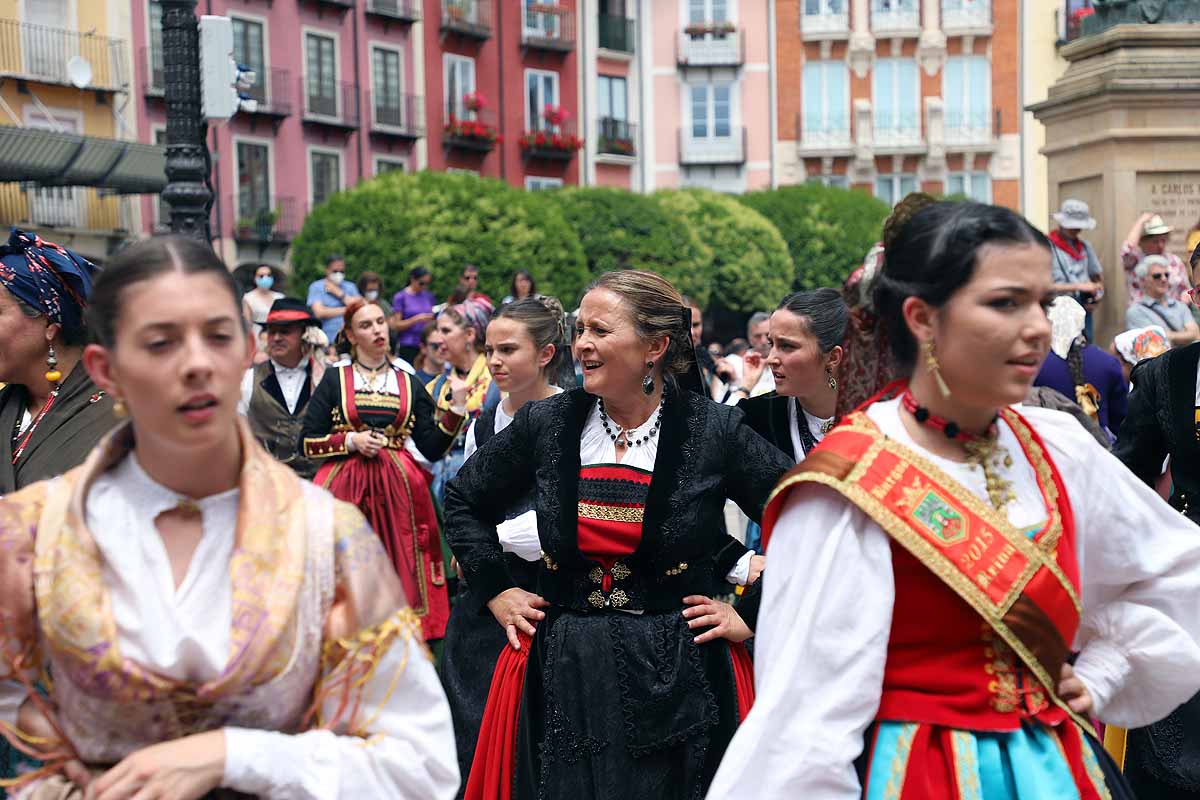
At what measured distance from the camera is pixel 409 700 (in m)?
3.00

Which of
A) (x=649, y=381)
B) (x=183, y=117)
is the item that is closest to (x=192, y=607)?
(x=649, y=381)

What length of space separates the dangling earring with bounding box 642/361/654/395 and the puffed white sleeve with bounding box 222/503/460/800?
7.83 feet

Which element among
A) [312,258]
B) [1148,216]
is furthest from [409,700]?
Result: [312,258]

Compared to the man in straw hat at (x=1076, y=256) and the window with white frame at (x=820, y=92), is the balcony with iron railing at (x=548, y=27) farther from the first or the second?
the man in straw hat at (x=1076, y=256)

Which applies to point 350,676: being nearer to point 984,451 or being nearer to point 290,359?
point 984,451

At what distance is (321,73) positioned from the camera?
39.8 meters

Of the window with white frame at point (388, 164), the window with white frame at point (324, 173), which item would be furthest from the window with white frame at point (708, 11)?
the window with white frame at point (324, 173)

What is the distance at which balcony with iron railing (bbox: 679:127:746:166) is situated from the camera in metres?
51.4

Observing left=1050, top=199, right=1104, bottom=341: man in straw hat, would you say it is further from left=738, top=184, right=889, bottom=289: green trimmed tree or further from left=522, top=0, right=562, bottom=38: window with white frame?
left=522, top=0, right=562, bottom=38: window with white frame

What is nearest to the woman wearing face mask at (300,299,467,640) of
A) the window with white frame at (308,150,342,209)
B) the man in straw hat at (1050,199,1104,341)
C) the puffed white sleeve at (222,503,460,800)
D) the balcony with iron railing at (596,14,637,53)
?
the man in straw hat at (1050,199,1104,341)

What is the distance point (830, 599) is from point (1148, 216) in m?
A: 10.9

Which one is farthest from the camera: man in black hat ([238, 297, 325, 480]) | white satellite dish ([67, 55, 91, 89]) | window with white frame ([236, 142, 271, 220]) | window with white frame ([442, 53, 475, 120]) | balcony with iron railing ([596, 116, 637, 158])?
balcony with iron railing ([596, 116, 637, 158])

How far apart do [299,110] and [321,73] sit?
1213 mm

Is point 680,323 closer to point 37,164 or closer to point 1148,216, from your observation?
point 1148,216
